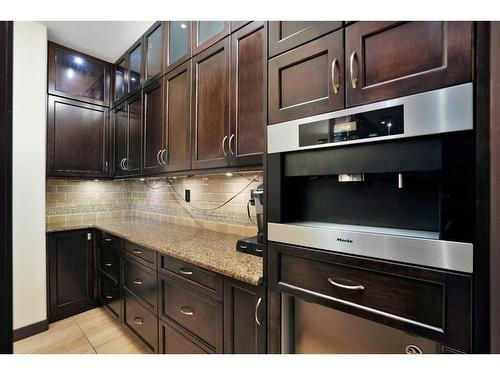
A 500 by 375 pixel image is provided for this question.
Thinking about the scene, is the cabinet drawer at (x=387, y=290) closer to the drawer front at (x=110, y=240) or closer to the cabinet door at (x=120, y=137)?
the drawer front at (x=110, y=240)

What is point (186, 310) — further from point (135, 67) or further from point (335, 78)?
point (135, 67)

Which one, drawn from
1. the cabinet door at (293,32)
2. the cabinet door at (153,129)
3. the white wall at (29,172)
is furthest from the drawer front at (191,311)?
the white wall at (29,172)

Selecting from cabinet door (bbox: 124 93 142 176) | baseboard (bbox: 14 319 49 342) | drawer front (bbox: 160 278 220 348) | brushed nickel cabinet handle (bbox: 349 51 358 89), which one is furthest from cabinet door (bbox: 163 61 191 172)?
baseboard (bbox: 14 319 49 342)

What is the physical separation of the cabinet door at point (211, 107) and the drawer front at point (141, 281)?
0.85 meters

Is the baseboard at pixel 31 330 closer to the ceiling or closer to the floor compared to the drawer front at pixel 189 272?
closer to the floor

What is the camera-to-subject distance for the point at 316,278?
0.84m

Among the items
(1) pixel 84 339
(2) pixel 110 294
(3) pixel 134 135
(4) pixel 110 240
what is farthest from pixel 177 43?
(1) pixel 84 339

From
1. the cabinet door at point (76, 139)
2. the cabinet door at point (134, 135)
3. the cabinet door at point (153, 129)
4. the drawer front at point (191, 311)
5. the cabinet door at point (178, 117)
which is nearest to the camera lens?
the drawer front at point (191, 311)

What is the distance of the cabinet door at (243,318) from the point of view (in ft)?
3.24

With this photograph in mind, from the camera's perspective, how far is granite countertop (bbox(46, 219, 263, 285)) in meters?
1.07

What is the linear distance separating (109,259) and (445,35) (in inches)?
106

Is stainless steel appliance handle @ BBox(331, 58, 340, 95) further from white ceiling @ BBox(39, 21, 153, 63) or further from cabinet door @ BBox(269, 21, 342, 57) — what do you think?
white ceiling @ BBox(39, 21, 153, 63)
